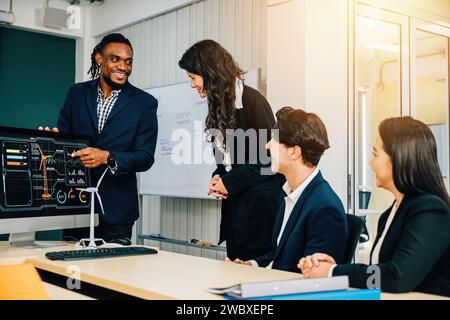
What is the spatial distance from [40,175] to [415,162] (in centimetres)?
150

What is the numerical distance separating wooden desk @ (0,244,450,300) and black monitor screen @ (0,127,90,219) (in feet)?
0.76

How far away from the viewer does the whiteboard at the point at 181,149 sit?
419 cm

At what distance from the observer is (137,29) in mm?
5285

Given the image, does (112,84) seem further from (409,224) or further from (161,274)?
(409,224)

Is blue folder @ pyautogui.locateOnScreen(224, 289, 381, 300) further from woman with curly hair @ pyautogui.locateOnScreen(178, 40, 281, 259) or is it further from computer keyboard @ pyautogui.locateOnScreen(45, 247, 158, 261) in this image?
woman with curly hair @ pyautogui.locateOnScreen(178, 40, 281, 259)

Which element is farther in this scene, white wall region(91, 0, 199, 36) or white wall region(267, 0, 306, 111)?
white wall region(91, 0, 199, 36)

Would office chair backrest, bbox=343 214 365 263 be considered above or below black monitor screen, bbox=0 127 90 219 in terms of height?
below

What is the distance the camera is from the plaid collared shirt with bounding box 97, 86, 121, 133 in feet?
8.70

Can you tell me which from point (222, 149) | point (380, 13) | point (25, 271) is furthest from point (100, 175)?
point (380, 13)

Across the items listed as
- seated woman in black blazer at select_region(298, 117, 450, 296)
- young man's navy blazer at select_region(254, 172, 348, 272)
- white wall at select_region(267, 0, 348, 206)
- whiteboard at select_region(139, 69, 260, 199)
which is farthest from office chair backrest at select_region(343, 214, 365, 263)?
whiteboard at select_region(139, 69, 260, 199)

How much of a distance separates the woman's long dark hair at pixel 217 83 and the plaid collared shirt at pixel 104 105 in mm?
455

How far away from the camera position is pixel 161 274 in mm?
1644

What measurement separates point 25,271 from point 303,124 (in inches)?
44.1

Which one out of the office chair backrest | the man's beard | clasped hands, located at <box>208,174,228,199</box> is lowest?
the office chair backrest
